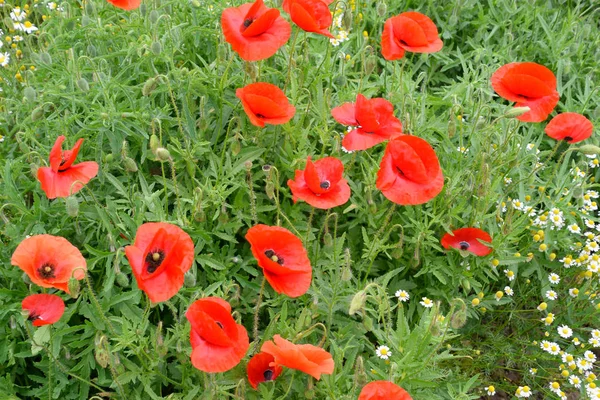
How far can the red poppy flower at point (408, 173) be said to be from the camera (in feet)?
7.99

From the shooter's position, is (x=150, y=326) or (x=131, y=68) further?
(x=131, y=68)

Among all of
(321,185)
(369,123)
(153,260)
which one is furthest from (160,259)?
(369,123)

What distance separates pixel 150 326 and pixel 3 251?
0.70 m

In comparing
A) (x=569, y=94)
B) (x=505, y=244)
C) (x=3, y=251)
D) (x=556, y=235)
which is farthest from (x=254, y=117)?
(x=569, y=94)

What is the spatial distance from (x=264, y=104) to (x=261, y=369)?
99 centimetres

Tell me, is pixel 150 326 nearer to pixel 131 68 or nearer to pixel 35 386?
pixel 35 386

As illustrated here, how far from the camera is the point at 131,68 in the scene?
10.9ft

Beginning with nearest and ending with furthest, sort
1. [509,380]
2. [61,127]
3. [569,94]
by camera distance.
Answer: [61,127]
[509,380]
[569,94]

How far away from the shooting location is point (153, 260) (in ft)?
6.98

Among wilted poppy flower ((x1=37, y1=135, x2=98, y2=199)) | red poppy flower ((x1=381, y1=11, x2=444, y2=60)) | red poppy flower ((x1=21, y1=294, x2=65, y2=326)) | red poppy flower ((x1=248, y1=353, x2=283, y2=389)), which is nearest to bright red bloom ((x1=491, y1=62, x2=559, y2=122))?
red poppy flower ((x1=381, y1=11, x2=444, y2=60))

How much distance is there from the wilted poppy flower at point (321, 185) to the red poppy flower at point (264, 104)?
0.23 meters

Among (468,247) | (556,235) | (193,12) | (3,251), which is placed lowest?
(556,235)

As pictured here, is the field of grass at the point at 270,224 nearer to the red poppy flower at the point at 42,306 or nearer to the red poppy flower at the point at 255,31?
the red poppy flower at the point at 42,306

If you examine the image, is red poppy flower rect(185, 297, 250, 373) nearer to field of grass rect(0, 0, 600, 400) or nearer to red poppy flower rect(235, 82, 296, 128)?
field of grass rect(0, 0, 600, 400)
